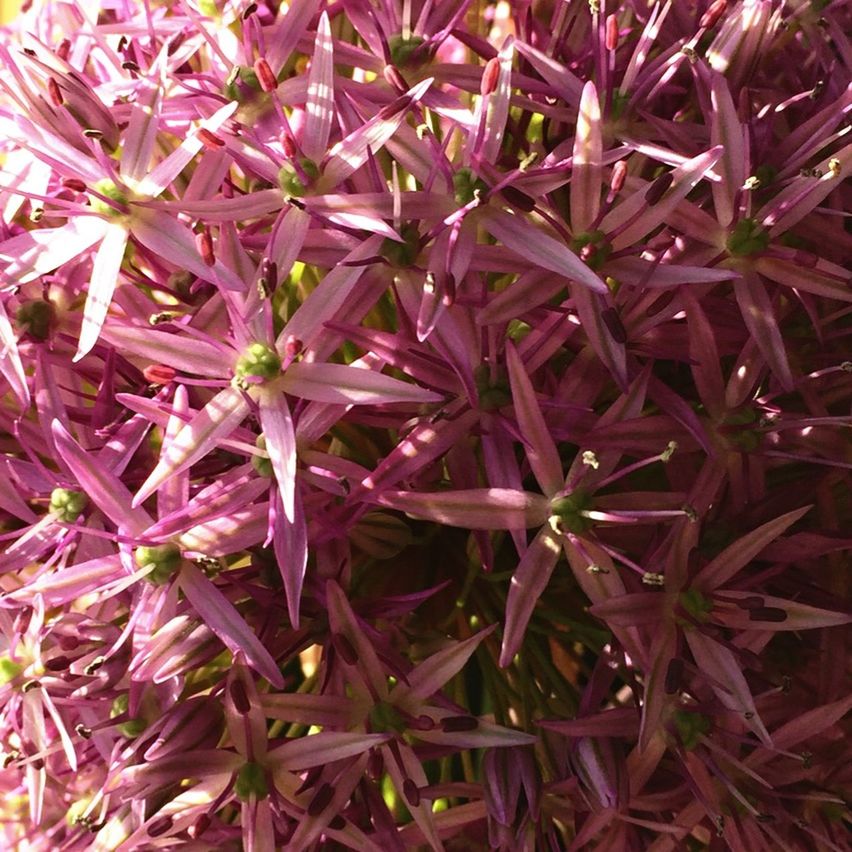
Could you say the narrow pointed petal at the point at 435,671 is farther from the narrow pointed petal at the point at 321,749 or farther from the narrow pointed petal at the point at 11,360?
the narrow pointed petal at the point at 11,360

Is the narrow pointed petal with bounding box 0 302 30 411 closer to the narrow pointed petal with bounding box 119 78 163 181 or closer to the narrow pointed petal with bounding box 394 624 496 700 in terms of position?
the narrow pointed petal with bounding box 119 78 163 181

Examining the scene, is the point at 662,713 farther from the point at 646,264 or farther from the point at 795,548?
the point at 646,264

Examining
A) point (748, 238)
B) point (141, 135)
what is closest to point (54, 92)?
point (141, 135)

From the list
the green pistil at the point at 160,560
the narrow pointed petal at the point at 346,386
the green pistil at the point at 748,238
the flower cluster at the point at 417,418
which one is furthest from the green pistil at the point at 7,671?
the green pistil at the point at 748,238

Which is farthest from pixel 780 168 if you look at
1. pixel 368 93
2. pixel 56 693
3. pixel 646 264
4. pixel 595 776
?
→ pixel 56 693

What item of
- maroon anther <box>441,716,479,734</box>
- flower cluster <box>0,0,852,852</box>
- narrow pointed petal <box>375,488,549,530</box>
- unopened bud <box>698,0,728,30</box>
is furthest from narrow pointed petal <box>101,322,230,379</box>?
unopened bud <box>698,0,728,30</box>
